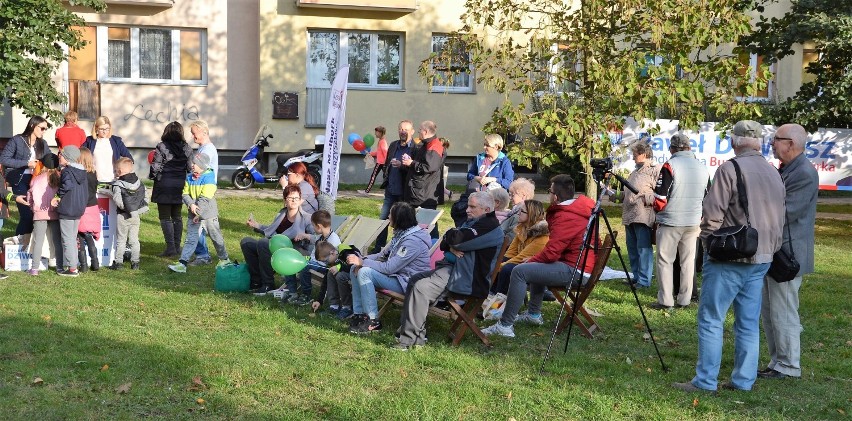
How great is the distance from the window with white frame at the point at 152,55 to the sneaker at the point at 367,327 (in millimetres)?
16752

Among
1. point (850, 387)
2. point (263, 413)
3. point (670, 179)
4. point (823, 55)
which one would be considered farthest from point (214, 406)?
point (823, 55)

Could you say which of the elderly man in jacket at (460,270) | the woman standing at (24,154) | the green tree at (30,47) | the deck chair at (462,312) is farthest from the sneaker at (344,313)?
the green tree at (30,47)

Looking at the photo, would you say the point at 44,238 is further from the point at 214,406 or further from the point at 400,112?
the point at 400,112

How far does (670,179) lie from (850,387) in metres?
3.47

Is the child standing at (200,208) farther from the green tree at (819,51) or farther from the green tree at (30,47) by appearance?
the green tree at (819,51)

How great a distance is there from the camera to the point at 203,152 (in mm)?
12891

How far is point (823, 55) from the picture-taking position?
18359mm

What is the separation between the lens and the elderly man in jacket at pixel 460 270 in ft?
28.2

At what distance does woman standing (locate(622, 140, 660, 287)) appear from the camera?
11.4 meters

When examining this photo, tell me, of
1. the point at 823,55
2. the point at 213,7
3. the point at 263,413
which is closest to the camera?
the point at 263,413

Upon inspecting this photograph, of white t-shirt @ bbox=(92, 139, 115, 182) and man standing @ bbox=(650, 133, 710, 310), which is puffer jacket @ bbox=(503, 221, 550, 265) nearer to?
man standing @ bbox=(650, 133, 710, 310)

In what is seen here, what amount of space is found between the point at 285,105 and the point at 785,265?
18.1m

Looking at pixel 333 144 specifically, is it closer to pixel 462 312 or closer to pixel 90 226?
pixel 90 226

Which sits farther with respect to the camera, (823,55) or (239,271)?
(823,55)
